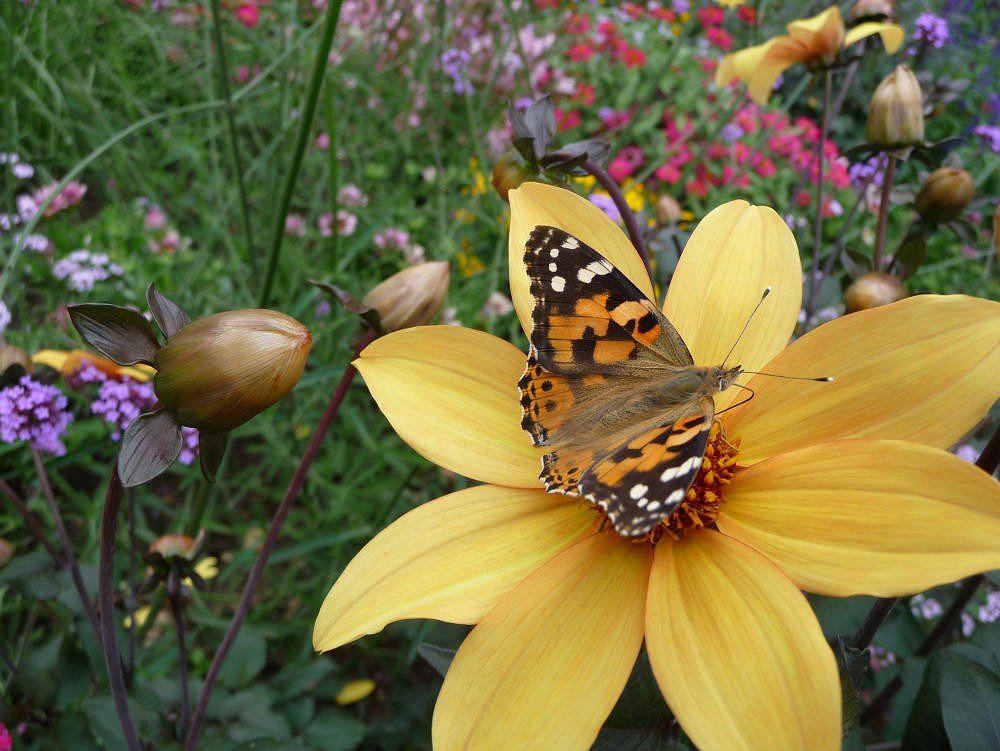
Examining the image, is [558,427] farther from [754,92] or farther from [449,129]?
[449,129]

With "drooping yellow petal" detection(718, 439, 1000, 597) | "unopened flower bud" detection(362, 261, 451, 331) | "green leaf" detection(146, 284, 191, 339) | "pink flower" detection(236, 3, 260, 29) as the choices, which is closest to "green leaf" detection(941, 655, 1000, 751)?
"drooping yellow petal" detection(718, 439, 1000, 597)

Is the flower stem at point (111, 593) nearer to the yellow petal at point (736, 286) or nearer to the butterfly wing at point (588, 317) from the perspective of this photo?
the butterfly wing at point (588, 317)

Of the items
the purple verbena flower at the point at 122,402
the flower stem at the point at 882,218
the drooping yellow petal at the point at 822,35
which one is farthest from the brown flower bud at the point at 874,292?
the purple verbena flower at the point at 122,402

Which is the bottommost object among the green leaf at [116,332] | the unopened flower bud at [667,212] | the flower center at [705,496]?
the flower center at [705,496]

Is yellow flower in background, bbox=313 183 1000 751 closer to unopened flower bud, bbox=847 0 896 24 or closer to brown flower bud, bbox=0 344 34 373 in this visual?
brown flower bud, bbox=0 344 34 373

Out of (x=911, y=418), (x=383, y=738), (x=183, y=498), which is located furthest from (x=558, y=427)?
(x=183, y=498)
